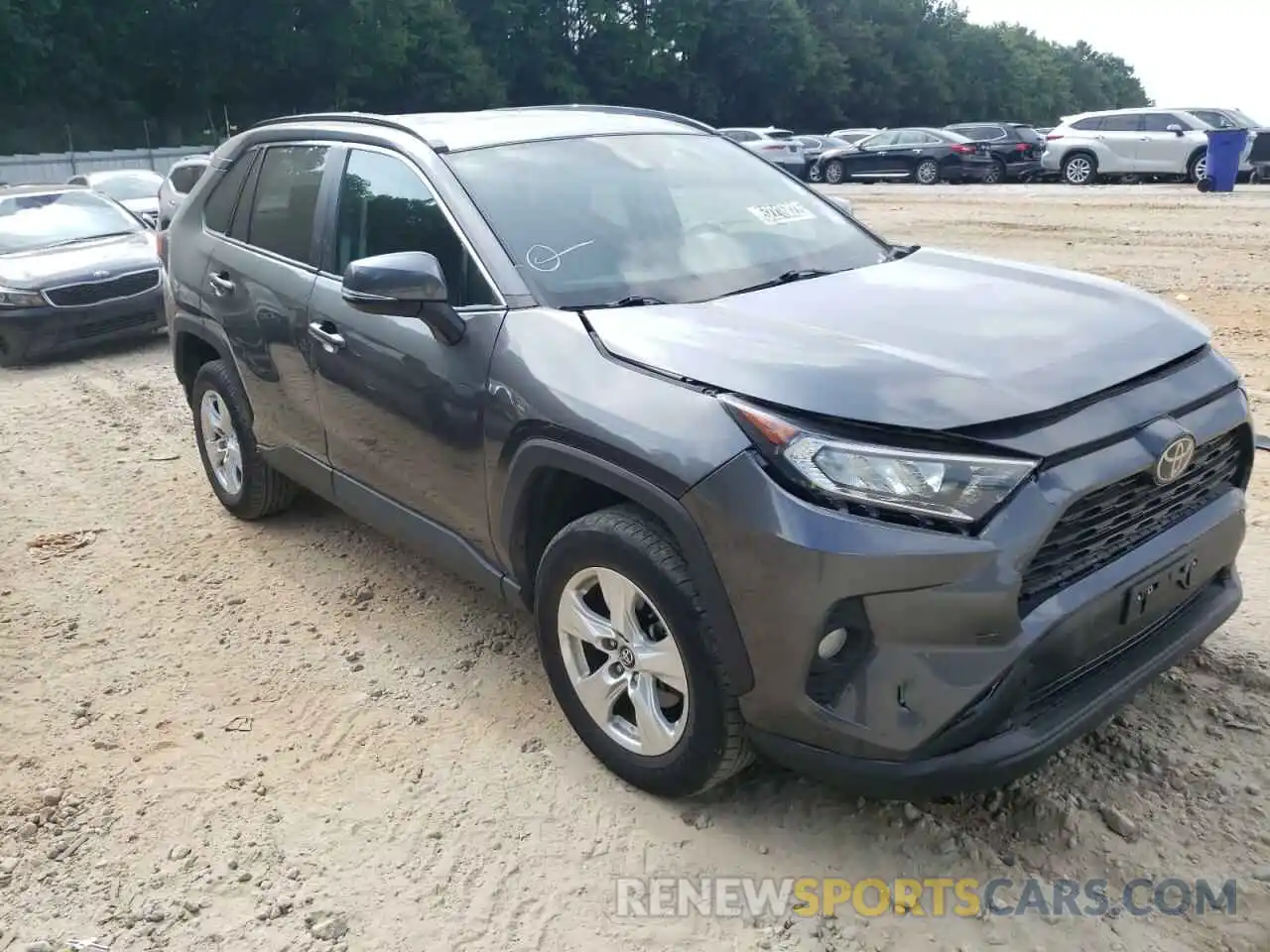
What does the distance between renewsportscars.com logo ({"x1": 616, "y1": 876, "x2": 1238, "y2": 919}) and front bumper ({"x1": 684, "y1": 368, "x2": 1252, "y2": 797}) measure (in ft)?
1.14

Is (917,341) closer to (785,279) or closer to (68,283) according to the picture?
(785,279)

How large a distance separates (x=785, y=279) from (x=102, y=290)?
793 cm

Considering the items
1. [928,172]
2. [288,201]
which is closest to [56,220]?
[288,201]

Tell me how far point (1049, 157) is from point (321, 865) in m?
22.7

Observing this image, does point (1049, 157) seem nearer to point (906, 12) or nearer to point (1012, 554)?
point (1012, 554)

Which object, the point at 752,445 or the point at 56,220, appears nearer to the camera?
the point at 752,445

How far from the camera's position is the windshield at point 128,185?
16531 millimetres

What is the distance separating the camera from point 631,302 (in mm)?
3088

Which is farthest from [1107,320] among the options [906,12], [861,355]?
[906,12]

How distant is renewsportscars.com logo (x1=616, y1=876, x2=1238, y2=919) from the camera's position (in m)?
2.49

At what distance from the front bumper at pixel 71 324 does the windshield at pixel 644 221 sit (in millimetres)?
7058

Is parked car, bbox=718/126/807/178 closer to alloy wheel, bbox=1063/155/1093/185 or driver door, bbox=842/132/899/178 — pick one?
driver door, bbox=842/132/899/178

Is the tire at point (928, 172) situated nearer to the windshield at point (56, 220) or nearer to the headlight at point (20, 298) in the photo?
the windshield at point (56, 220)

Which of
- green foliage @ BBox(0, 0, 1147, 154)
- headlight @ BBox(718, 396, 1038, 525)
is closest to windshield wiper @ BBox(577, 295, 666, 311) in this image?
headlight @ BBox(718, 396, 1038, 525)
